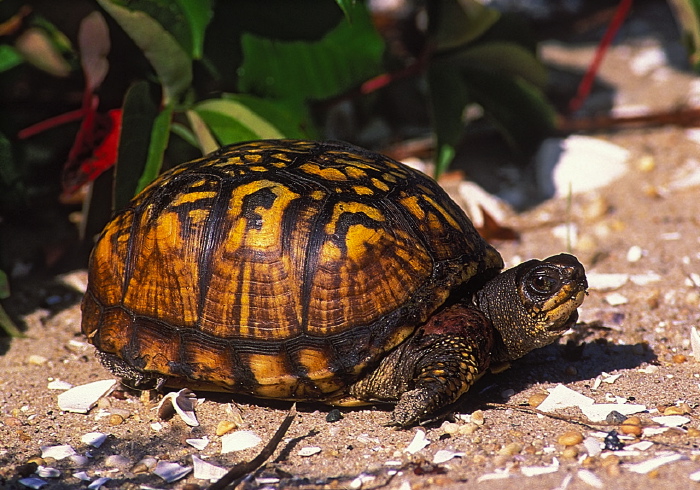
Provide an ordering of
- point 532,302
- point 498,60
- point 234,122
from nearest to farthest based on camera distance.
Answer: point 532,302, point 234,122, point 498,60

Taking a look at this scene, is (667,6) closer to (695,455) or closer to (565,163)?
(565,163)

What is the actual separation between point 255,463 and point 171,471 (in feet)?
0.74

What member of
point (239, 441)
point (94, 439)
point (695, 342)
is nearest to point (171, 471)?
point (239, 441)

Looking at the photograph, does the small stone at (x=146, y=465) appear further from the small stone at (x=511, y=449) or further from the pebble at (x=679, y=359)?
the pebble at (x=679, y=359)

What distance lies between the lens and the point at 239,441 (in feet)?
6.84

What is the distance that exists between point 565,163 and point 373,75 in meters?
1.14

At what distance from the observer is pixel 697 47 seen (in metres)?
3.65

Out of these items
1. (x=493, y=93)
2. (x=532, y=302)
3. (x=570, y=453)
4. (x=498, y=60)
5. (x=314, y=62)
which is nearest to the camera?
(x=570, y=453)

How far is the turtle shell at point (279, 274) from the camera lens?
2113 mm

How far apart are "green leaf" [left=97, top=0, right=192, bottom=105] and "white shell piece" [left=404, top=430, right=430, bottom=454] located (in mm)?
1642

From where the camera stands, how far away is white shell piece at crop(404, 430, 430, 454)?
1.99 m

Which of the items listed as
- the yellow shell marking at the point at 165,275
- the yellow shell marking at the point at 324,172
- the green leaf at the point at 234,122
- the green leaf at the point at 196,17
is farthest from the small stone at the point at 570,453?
the green leaf at the point at 196,17

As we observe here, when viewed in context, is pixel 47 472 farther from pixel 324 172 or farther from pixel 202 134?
pixel 202 134

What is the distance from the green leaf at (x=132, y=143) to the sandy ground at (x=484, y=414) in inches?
22.9
